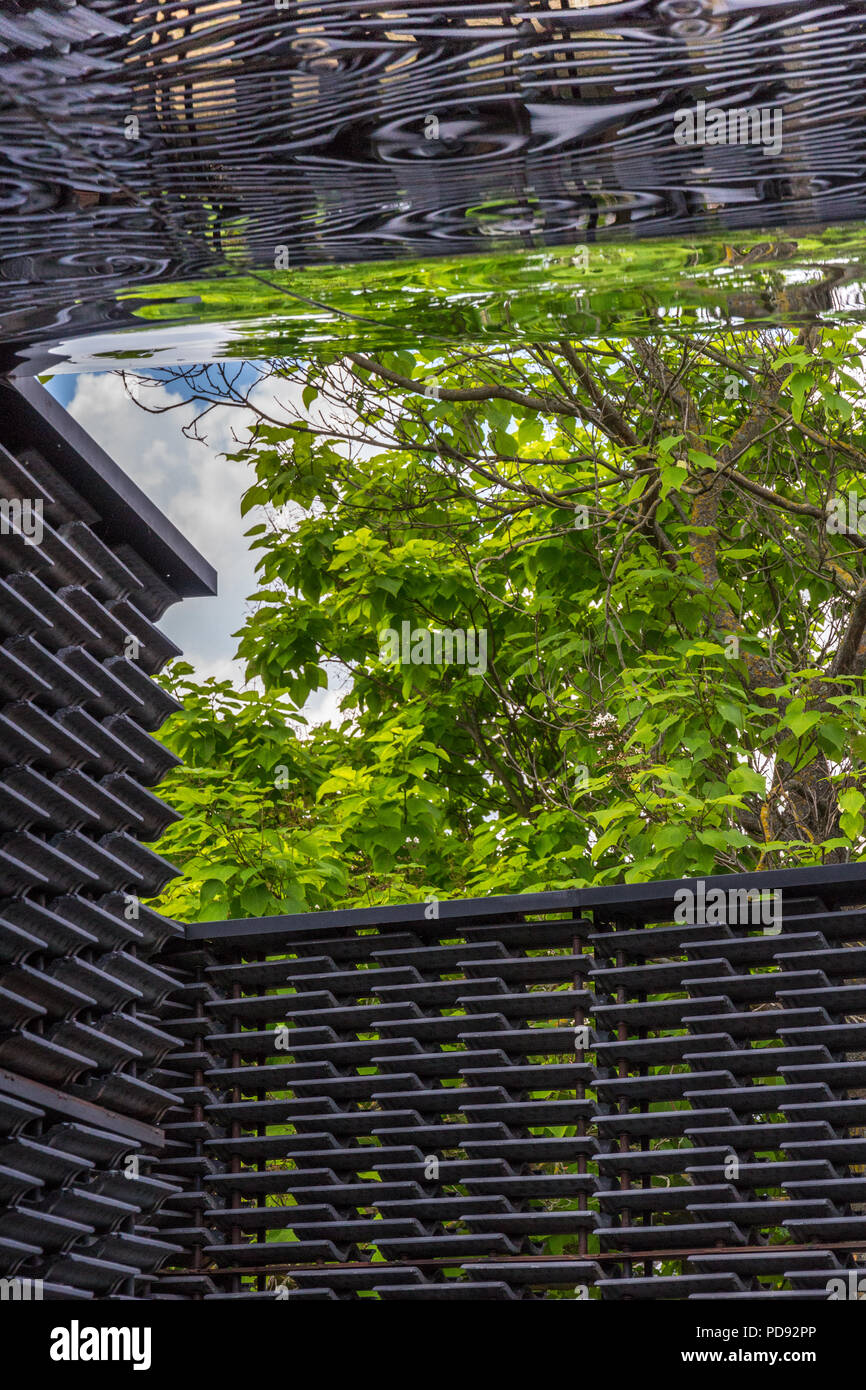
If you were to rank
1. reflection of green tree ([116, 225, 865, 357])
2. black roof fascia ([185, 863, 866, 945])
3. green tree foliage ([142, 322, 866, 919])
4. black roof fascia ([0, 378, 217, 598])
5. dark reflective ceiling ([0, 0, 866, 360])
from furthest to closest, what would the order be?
green tree foliage ([142, 322, 866, 919]) < black roof fascia ([185, 863, 866, 945]) < black roof fascia ([0, 378, 217, 598]) < reflection of green tree ([116, 225, 865, 357]) < dark reflective ceiling ([0, 0, 866, 360])

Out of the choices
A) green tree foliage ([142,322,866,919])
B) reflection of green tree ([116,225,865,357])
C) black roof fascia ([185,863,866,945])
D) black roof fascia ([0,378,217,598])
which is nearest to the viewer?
reflection of green tree ([116,225,865,357])

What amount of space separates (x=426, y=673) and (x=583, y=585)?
105 cm

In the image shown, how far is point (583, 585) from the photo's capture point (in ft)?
24.4

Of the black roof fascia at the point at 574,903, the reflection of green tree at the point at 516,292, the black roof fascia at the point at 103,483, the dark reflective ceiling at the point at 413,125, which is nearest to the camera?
the dark reflective ceiling at the point at 413,125

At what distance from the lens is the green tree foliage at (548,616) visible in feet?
19.7

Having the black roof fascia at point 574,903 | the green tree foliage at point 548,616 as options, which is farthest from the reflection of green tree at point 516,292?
the green tree foliage at point 548,616

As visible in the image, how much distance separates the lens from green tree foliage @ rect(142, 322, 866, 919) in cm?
599

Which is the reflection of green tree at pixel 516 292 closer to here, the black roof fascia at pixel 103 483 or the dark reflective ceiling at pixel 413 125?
the dark reflective ceiling at pixel 413 125

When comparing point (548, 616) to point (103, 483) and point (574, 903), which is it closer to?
point (574, 903)

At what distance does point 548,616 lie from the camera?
301 inches

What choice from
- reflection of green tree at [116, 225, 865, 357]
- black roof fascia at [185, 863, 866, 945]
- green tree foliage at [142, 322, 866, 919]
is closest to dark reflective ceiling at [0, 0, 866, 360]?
reflection of green tree at [116, 225, 865, 357]

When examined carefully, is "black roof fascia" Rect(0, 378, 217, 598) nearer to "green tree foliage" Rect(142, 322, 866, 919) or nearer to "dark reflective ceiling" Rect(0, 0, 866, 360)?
"dark reflective ceiling" Rect(0, 0, 866, 360)
